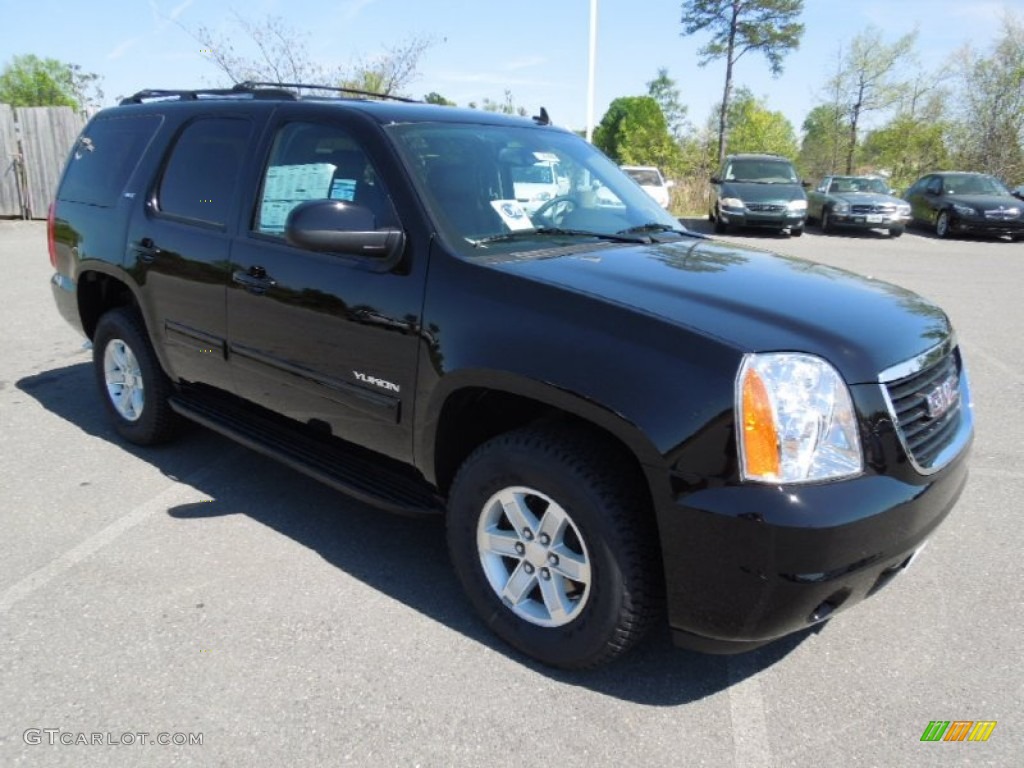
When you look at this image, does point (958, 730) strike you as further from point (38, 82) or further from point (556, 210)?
point (38, 82)

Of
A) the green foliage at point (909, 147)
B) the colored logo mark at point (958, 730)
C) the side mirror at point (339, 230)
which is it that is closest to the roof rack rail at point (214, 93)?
the side mirror at point (339, 230)

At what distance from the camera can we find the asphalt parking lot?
91.1 inches

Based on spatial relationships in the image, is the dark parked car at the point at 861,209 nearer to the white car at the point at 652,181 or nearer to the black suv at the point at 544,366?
the white car at the point at 652,181

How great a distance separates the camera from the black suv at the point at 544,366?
2162mm

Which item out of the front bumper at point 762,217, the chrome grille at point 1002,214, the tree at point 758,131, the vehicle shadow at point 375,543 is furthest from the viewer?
the tree at point 758,131

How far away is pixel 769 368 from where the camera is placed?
216cm

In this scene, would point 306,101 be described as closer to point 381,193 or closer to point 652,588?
point 381,193

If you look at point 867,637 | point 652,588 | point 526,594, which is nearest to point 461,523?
point 526,594

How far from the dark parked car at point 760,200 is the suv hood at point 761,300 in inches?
564

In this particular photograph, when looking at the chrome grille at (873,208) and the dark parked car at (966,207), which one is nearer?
the chrome grille at (873,208)

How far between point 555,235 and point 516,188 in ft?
1.20

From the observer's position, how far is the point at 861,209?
1789 centimetres

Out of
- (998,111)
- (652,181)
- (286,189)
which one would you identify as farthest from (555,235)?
(998,111)

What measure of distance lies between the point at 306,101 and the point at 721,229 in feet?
51.0
